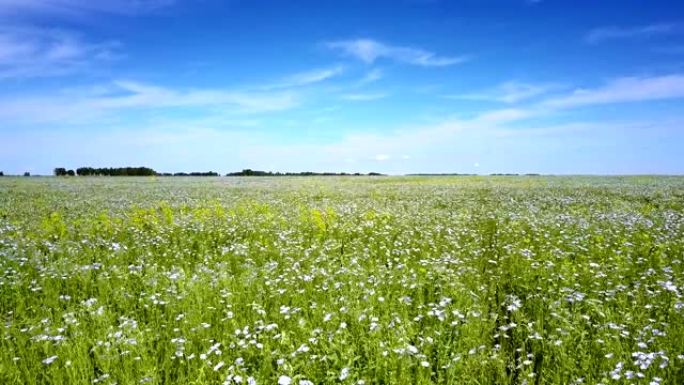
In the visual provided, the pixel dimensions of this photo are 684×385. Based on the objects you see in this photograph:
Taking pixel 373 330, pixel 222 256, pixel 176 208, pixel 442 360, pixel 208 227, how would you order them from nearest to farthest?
pixel 442 360, pixel 373 330, pixel 222 256, pixel 208 227, pixel 176 208

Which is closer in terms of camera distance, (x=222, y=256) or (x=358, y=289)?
(x=358, y=289)

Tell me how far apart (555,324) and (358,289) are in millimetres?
2881

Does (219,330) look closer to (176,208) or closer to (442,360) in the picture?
(442,360)

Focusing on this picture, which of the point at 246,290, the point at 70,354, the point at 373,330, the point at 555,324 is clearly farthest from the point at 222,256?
the point at 555,324

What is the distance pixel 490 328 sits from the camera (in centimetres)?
562

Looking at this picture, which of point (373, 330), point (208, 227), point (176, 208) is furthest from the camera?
point (176, 208)

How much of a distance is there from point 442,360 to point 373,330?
0.90 meters

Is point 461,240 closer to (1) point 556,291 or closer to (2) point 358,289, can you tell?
(1) point 556,291

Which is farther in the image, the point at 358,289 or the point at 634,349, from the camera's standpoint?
the point at 358,289

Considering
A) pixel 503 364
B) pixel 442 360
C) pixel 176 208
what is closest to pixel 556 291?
pixel 503 364

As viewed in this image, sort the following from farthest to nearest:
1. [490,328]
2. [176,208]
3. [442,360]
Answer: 1. [176,208]
2. [490,328]
3. [442,360]

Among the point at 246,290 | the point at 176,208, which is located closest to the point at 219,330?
the point at 246,290

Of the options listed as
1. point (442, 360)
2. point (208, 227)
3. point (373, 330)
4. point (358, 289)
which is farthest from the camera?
point (208, 227)

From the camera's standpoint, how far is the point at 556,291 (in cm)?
704
